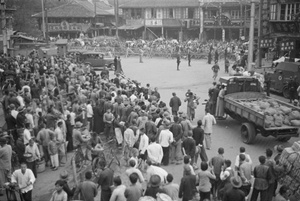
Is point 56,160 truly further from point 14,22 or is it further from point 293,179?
point 14,22

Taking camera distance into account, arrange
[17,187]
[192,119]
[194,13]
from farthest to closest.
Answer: [194,13]
[192,119]
[17,187]

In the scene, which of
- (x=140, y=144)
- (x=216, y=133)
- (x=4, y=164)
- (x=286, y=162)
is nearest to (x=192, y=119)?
(x=216, y=133)

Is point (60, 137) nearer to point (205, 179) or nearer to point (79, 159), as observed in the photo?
point (79, 159)

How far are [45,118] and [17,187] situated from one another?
14.8ft

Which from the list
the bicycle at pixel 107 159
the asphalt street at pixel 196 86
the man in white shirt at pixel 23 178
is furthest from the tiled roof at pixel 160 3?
the man in white shirt at pixel 23 178

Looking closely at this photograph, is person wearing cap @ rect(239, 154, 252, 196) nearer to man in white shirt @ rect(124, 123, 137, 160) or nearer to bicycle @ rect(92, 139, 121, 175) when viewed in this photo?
bicycle @ rect(92, 139, 121, 175)

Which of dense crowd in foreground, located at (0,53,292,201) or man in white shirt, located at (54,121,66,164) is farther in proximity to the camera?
man in white shirt, located at (54,121,66,164)

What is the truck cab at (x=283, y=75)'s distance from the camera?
20344 millimetres

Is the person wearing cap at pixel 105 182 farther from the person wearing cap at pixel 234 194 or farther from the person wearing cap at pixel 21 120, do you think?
the person wearing cap at pixel 21 120

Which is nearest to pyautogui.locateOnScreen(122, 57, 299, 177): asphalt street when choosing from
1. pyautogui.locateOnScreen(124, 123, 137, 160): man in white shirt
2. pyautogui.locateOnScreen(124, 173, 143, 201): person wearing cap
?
pyautogui.locateOnScreen(124, 123, 137, 160): man in white shirt

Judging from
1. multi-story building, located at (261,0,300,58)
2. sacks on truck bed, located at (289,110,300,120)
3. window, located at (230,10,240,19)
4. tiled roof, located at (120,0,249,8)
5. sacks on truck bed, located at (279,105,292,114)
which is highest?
tiled roof, located at (120,0,249,8)

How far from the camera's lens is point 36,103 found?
1394cm

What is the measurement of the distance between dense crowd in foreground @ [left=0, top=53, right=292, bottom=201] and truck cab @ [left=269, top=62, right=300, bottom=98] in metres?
7.06

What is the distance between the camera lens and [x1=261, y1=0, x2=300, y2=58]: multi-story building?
29.4 metres
